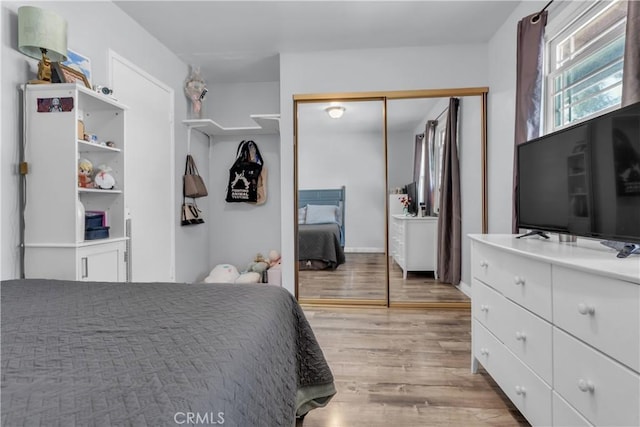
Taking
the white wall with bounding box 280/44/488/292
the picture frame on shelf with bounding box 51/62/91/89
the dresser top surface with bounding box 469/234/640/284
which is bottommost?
the dresser top surface with bounding box 469/234/640/284

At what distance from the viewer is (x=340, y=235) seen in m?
3.47

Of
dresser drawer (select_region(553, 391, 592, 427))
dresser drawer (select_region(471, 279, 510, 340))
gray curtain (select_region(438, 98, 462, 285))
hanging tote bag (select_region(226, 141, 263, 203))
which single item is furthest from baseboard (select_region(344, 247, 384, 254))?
dresser drawer (select_region(553, 391, 592, 427))

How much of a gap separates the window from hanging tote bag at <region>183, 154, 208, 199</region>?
3181 millimetres

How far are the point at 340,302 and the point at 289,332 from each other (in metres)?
2.19

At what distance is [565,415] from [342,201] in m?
2.53

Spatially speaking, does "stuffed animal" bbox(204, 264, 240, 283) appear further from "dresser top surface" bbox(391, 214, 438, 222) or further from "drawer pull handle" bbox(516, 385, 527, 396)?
"drawer pull handle" bbox(516, 385, 527, 396)

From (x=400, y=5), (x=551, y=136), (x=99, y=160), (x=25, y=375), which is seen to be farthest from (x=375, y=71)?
(x=25, y=375)

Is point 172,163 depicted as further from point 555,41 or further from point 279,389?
point 555,41

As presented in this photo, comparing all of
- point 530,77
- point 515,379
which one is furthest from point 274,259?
point 530,77

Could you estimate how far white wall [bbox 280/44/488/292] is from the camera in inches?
125

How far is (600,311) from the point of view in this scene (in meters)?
1.00

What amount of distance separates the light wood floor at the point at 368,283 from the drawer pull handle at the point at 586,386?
7.19 ft

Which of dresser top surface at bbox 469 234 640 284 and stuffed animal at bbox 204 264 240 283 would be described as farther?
stuffed animal at bbox 204 264 240 283

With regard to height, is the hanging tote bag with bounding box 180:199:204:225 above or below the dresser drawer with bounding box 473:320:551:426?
above
